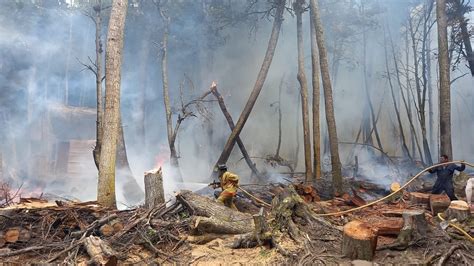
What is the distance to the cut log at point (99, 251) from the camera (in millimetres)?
4711

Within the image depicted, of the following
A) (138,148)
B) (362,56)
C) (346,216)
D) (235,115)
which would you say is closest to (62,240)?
(346,216)

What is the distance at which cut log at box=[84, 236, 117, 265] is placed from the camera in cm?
471

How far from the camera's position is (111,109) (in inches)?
314

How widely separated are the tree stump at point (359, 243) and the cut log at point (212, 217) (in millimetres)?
1988

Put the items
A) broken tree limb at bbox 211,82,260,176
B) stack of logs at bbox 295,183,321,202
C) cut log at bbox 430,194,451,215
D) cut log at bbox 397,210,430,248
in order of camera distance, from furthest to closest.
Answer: broken tree limb at bbox 211,82,260,176 → stack of logs at bbox 295,183,321,202 → cut log at bbox 430,194,451,215 → cut log at bbox 397,210,430,248

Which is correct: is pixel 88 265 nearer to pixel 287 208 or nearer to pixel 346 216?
pixel 287 208

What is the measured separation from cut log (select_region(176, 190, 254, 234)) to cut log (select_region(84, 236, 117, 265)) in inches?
62.3

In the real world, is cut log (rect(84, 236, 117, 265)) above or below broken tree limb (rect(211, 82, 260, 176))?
below

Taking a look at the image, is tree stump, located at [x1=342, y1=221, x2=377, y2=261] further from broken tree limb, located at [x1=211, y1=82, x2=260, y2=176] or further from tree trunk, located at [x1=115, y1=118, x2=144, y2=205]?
broken tree limb, located at [x1=211, y1=82, x2=260, y2=176]

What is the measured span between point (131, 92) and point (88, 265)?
69.3 ft

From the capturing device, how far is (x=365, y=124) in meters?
25.8

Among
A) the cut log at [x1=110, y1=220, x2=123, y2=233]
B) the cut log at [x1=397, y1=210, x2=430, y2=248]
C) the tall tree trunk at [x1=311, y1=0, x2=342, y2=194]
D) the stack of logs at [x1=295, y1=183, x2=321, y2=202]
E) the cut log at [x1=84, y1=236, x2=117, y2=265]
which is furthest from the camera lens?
the tall tree trunk at [x1=311, y1=0, x2=342, y2=194]

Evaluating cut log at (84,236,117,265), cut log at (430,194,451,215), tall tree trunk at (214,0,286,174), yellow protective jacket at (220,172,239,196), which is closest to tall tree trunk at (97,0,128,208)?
cut log at (84,236,117,265)

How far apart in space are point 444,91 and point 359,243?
8.77m
